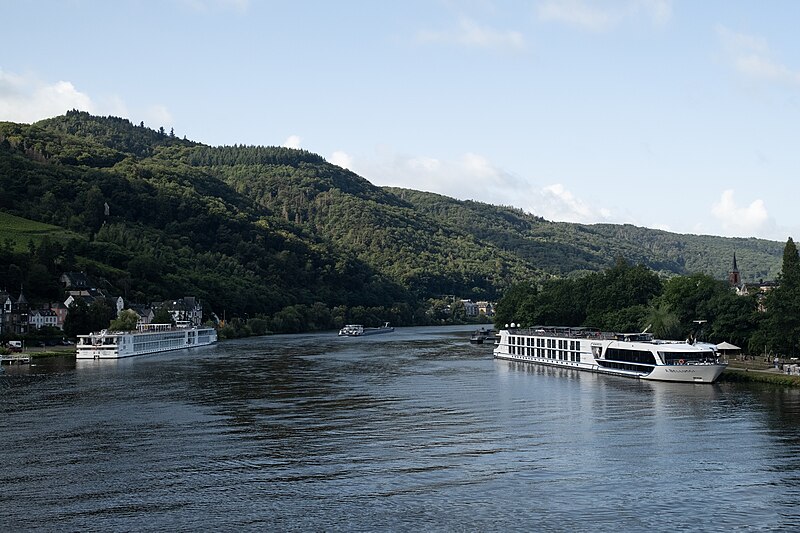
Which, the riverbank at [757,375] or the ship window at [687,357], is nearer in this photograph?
the riverbank at [757,375]

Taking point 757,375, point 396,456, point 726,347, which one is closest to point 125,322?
point 726,347

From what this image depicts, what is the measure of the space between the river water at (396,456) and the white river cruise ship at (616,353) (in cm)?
217

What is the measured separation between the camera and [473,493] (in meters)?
40.1

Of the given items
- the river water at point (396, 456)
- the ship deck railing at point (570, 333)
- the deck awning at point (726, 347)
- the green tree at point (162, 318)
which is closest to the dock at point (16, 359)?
the river water at point (396, 456)

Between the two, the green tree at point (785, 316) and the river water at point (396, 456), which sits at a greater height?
the green tree at point (785, 316)

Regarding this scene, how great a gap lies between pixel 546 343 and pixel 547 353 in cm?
150

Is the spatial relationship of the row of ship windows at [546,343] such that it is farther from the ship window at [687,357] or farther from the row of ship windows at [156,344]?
the row of ship windows at [156,344]

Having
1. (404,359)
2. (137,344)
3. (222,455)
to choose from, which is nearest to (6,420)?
(222,455)

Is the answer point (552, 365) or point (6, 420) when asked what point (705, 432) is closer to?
point (6, 420)

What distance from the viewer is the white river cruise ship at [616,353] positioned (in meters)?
81.2

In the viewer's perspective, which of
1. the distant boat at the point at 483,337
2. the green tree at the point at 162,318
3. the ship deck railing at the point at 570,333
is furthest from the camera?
the distant boat at the point at 483,337

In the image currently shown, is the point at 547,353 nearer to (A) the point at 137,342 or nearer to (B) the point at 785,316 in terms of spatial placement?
(B) the point at 785,316

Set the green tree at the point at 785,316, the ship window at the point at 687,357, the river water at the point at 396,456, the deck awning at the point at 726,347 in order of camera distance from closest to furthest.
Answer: the river water at the point at 396,456 < the green tree at the point at 785,316 < the ship window at the point at 687,357 < the deck awning at the point at 726,347

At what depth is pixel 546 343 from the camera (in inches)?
4555
